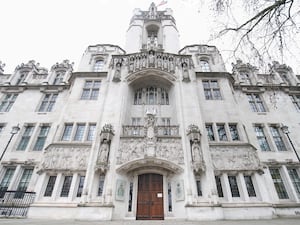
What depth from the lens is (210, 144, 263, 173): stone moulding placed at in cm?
1042

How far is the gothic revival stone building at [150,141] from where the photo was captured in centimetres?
930

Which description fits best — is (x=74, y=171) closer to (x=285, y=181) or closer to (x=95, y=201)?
(x=95, y=201)

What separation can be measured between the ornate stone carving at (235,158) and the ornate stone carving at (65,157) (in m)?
8.73

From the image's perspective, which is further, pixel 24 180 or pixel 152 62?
pixel 152 62

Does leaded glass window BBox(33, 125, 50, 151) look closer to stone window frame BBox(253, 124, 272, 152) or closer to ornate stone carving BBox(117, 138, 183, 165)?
ornate stone carving BBox(117, 138, 183, 165)

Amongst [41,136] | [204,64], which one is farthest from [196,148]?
[41,136]

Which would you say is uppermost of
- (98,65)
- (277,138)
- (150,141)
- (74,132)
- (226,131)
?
(98,65)

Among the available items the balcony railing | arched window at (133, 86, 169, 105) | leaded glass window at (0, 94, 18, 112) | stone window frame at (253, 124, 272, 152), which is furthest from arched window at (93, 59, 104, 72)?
stone window frame at (253, 124, 272, 152)

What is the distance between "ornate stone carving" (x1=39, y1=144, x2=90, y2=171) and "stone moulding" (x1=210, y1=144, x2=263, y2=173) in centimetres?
874

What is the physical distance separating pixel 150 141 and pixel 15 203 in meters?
9.32

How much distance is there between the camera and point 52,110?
14992 millimetres

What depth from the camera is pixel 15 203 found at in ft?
33.4

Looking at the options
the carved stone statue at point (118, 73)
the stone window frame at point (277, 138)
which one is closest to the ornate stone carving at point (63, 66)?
the carved stone statue at point (118, 73)

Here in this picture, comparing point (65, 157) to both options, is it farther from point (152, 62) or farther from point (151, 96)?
point (152, 62)
